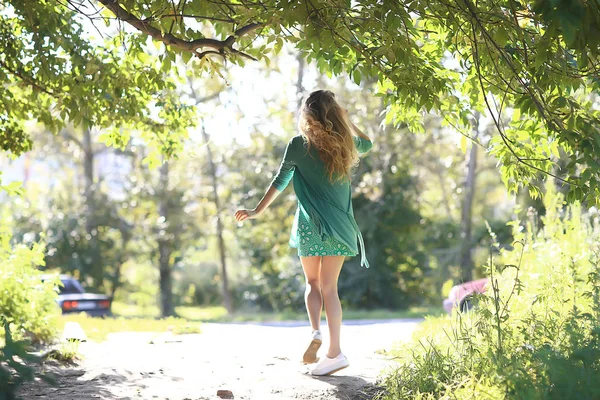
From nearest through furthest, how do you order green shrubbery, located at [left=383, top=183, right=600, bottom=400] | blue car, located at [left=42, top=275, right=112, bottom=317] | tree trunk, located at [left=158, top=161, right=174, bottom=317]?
green shrubbery, located at [left=383, top=183, right=600, bottom=400] → blue car, located at [left=42, top=275, right=112, bottom=317] → tree trunk, located at [left=158, top=161, right=174, bottom=317]

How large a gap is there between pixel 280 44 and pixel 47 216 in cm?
2320

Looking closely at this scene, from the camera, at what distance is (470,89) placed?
570cm

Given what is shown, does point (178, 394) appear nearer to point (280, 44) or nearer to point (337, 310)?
point (337, 310)

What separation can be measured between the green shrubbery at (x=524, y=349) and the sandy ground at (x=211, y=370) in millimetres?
466

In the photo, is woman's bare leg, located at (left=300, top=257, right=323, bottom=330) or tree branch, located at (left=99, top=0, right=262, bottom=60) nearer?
tree branch, located at (left=99, top=0, right=262, bottom=60)

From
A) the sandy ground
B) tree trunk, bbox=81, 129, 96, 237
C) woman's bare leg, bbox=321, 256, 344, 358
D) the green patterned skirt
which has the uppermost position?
tree trunk, bbox=81, 129, 96, 237

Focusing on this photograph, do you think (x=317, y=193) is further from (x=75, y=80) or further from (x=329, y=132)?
(x=75, y=80)

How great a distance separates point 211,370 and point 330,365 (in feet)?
3.47

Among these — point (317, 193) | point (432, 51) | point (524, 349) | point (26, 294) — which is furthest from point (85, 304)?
point (524, 349)

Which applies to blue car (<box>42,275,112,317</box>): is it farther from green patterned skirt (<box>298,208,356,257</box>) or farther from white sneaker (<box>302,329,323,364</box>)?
green patterned skirt (<box>298,208,356,257</box>)

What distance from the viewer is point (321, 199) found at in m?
5.51

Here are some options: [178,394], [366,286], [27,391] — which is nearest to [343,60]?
[178,394]

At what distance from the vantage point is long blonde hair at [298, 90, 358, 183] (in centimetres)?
545

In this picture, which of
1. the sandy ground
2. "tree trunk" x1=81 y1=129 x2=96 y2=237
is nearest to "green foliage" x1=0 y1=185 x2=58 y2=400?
the sandy ground
